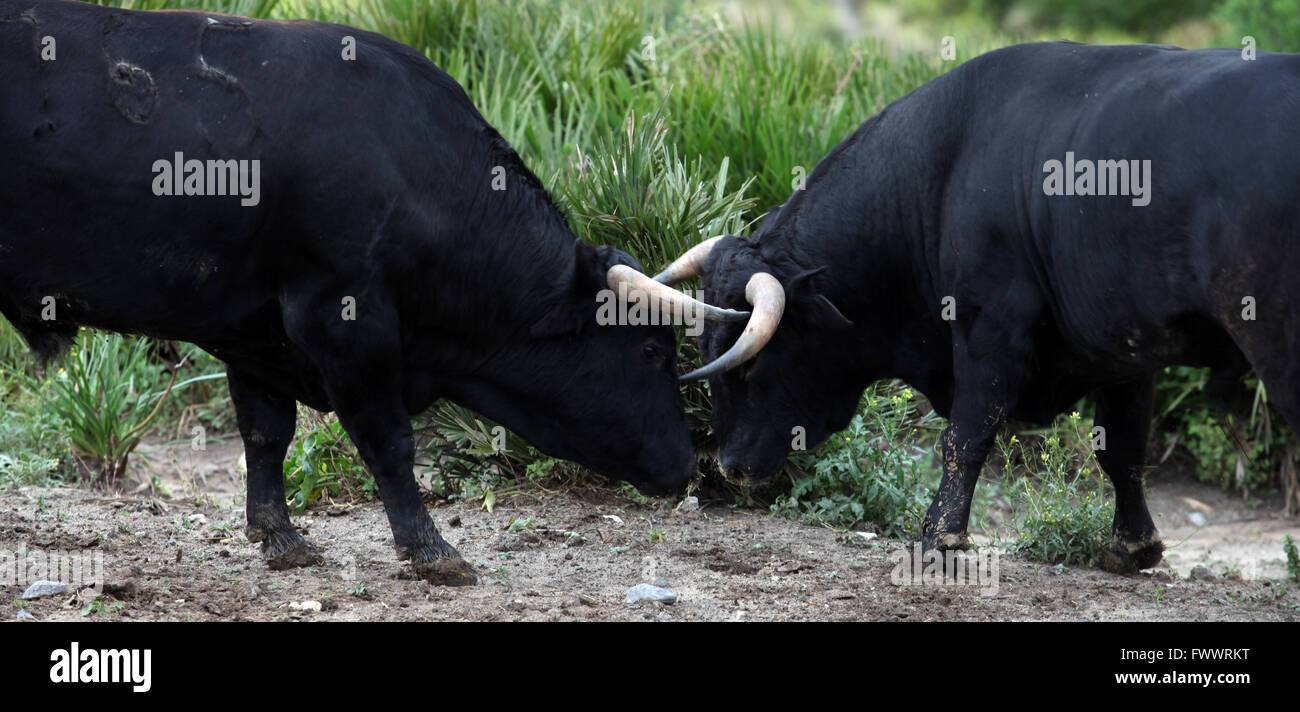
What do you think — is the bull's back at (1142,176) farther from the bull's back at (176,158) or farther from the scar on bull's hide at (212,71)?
the scar on bull's hide at (212,71)

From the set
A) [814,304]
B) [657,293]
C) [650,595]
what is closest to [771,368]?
[814,304]

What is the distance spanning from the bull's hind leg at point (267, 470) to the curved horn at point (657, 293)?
144 centimetres

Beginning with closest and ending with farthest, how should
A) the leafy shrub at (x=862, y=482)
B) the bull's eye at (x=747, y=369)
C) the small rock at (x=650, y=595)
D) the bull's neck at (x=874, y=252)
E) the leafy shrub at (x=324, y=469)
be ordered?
1. the small rock at (x=650, y=595)
2. the bull's neck at (x=874, y=252)
3. the bull's eye at (x=747, y=369)
4. the leafy shrub at (x=862, y=482)
5. the leafy shrub at (x=324, y=469)

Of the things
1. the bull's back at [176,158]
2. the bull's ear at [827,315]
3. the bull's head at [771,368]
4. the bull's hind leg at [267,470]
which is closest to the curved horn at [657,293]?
the bull's head at [771,368]

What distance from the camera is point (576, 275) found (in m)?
5.29

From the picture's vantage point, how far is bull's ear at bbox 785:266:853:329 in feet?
18.4

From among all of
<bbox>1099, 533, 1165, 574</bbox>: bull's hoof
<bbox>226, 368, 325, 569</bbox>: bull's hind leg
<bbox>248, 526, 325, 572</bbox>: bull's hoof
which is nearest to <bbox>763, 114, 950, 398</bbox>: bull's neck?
<bbox>1099, 533, 1165, 574</bbox>: bull's hoof

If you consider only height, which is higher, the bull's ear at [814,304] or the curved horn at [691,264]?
the curved horn at [691,264]

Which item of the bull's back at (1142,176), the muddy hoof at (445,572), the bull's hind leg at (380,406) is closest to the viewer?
the bull's back at (1142,176)

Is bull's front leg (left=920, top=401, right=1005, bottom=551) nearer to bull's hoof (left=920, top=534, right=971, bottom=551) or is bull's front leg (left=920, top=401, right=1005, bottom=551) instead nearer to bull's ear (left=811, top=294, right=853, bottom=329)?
bull's hoof (left=920, top=534, right=971, bottom=551)

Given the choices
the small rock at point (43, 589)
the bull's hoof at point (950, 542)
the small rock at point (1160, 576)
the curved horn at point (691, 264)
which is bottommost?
the small rock at point (1160, 576)

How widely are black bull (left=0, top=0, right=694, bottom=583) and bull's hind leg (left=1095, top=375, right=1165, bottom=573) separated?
71.7 inches

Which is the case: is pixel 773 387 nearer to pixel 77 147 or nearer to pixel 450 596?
pixel 450 596

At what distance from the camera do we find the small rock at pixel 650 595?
5.05 meters
